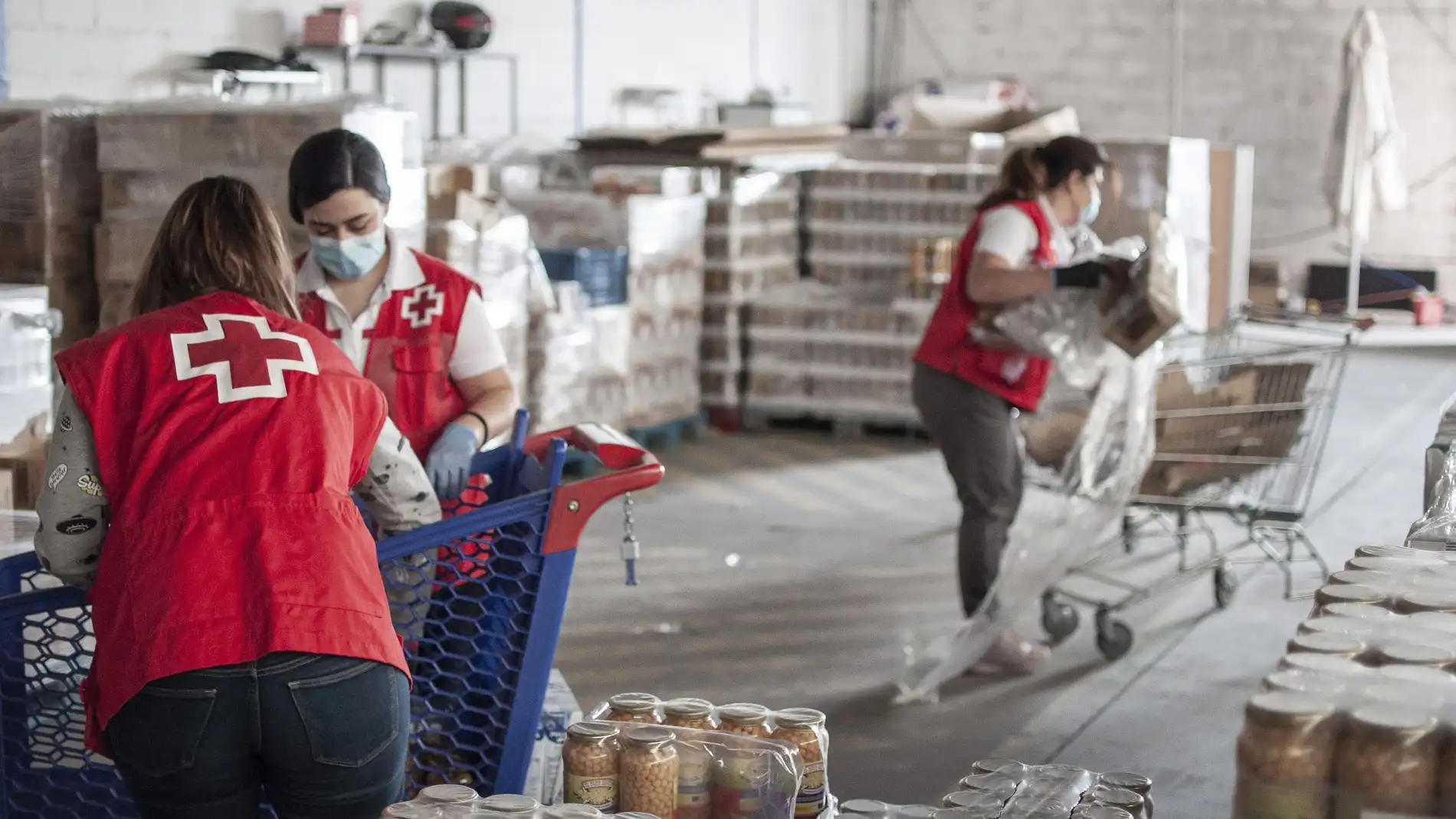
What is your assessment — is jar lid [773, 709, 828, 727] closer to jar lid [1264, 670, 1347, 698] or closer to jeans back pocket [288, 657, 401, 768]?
jeans back pocket [288, 657, 401, 768]

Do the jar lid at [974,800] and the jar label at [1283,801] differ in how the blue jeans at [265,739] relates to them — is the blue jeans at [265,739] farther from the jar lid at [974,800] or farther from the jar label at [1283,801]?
the jar label at [1283,801]

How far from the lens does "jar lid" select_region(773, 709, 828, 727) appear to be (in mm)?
2545

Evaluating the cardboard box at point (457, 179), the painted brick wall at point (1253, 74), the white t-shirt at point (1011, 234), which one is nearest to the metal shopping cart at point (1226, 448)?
the white t-shirt at point (1011, 234)

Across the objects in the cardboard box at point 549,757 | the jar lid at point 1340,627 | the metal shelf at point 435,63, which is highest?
the metal shelf at point 435,63

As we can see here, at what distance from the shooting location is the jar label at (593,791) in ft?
7.80

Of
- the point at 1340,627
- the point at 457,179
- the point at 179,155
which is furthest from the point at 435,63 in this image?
the point at 1340,627

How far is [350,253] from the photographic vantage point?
3.56m

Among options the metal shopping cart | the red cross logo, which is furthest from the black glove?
the red cross logo

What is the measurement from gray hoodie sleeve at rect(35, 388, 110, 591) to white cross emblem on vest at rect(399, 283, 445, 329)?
1162 millimetres

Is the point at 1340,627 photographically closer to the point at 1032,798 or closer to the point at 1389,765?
the point at 1389,765

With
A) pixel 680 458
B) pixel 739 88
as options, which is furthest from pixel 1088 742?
pixel 739 88

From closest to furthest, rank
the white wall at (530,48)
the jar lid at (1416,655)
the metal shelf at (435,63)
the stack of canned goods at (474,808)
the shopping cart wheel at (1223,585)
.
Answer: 1. the jar lid at (1416,655)
2. the stack of canned goods at (474,808)
3. the shopping cart wheel at (1223,585)
4. the white wall at (530,48)
5. the metal shelf at (435,63)

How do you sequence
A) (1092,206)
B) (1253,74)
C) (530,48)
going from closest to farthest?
(1092,206)
(530,48)
(1253,74)

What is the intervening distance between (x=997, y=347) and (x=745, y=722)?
118 inches
